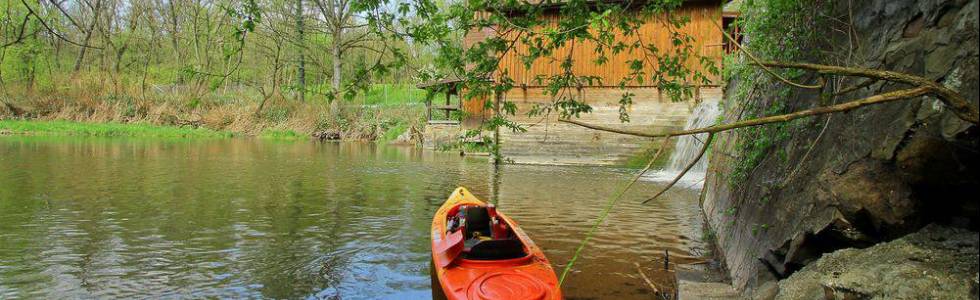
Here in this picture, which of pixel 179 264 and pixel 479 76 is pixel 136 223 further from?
pixel 479 76

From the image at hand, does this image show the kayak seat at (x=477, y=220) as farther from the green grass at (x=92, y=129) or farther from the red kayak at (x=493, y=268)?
the green grass at (x=92, y=129)

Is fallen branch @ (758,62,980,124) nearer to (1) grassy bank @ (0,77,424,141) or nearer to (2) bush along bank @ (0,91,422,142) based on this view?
(2) bush along bank @ (0,91,422,142)

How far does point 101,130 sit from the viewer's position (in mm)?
29500

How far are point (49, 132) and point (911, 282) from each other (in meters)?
33.4

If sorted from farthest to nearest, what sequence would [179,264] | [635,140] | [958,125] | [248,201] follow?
[635,140], [248,201], [179,264], [958,125]

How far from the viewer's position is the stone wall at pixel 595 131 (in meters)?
18.1

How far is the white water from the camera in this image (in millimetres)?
14344

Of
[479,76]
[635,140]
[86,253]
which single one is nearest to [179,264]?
[86,253]

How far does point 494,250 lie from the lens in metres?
5.68

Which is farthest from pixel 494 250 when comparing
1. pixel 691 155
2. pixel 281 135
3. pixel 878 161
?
pixel 281 135

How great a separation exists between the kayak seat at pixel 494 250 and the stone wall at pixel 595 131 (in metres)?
12.0

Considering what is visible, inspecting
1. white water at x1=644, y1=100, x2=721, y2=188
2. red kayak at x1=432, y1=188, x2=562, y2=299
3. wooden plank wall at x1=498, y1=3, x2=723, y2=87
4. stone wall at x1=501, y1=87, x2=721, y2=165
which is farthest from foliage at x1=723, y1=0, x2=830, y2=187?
stone wall at x1=501, y1=87, x2=721, y2=165

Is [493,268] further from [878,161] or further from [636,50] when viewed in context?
[636,50]

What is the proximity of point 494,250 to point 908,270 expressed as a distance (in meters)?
3.22
